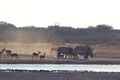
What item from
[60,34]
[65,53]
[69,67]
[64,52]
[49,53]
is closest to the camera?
[69,67]

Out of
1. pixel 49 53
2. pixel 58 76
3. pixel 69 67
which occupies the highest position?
pixel 49 53

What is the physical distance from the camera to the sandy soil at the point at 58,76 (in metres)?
44.1

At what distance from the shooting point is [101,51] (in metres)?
81.1

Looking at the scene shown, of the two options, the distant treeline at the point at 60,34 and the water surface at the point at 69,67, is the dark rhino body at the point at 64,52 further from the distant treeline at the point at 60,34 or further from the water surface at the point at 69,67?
the distant treeline at the point at 60,34

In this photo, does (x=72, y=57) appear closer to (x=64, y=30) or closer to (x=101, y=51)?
(x=101, y=51)

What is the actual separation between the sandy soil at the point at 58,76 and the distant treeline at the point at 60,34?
45190mm

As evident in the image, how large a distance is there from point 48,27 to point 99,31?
9.41m

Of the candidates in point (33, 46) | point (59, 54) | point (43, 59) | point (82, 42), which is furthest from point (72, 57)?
point (82, 42)

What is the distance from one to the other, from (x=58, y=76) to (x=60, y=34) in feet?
217

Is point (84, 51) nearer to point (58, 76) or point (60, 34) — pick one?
point (58, 76)

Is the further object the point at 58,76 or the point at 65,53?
the point at 65,53

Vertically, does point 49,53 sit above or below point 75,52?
above

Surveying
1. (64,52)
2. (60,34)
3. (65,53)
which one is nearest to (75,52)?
(64,52)

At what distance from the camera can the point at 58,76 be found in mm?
45750
